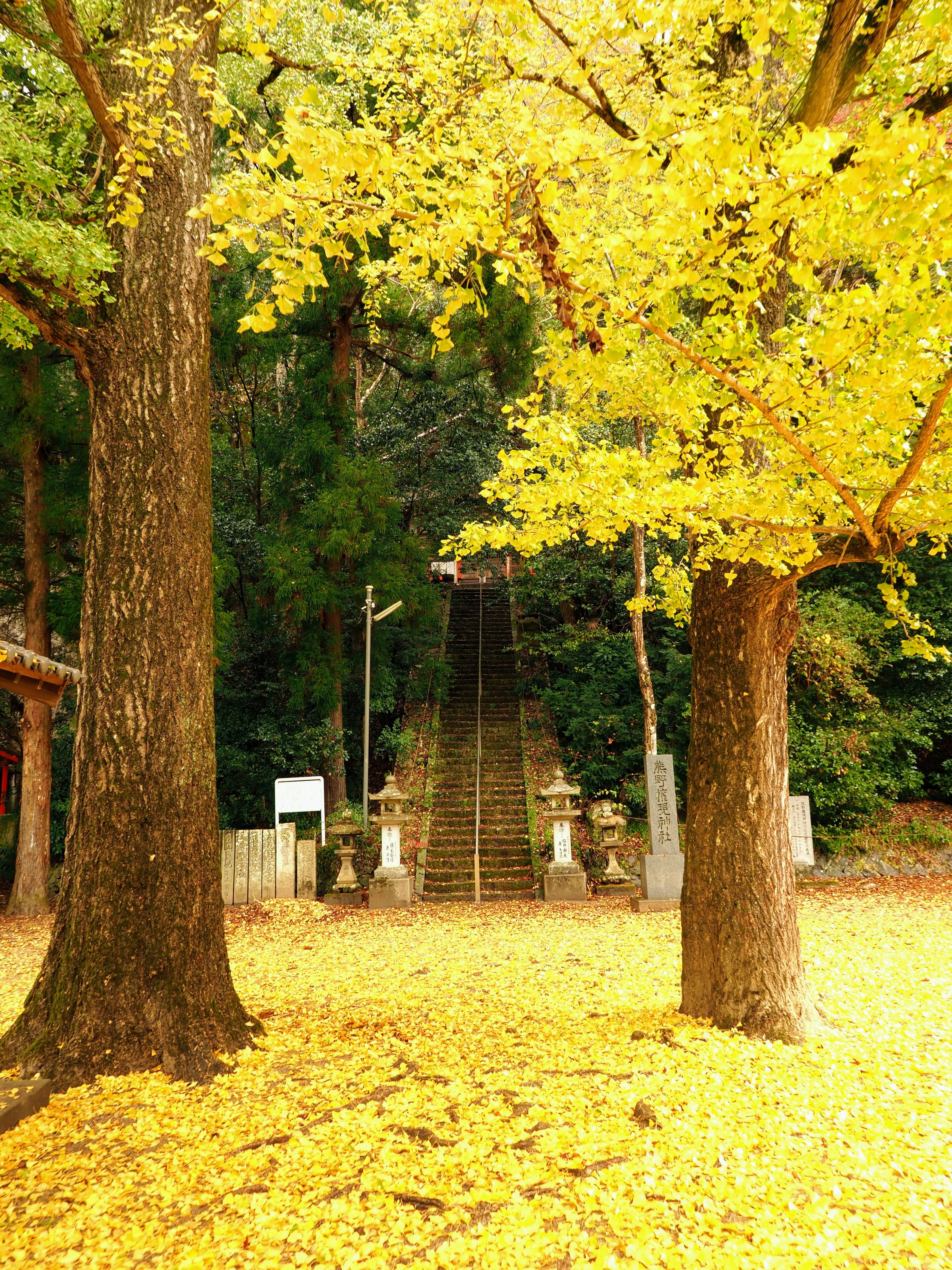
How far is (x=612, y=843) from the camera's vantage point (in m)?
9.99

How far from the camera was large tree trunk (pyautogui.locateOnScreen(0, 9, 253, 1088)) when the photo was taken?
11.2 ft

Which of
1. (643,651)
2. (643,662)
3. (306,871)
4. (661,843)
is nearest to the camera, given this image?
(661,843)

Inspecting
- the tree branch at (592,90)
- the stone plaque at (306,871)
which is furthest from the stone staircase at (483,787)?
the tree branch at (592,90)

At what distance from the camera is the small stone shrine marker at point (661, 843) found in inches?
352

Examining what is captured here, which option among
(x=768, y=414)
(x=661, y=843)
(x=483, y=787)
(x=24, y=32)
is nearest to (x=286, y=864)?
(x=483, y=787)

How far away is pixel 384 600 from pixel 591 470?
8.74 metres

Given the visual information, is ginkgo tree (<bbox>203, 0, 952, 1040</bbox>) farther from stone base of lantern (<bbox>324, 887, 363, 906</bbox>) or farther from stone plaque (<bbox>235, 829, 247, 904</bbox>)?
stone plaque (<bbox>235, 829, 247, 904</bbox>)

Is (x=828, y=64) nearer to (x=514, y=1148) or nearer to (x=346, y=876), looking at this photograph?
(x=514, y=1148)

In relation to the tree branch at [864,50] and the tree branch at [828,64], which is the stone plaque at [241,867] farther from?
the tree branch at [864,50]

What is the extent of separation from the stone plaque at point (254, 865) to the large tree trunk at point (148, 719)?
6591 mm

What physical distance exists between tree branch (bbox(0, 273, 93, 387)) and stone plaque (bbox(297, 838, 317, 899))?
7692 millimetres

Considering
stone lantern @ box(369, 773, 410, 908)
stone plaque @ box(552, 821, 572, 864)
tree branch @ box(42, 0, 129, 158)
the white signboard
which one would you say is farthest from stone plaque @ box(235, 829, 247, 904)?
tree branch @ box(42, 0, 129, 158)

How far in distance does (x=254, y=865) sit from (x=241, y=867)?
0.17 m

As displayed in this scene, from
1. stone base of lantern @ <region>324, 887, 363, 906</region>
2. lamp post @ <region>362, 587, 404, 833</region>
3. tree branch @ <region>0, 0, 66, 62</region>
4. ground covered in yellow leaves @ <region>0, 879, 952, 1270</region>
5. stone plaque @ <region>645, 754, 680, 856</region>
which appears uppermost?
tree branch @ <region>0, 0, 66, 62</region>
